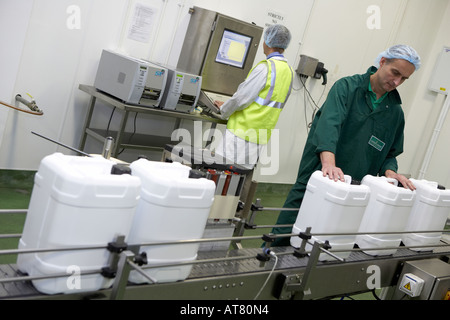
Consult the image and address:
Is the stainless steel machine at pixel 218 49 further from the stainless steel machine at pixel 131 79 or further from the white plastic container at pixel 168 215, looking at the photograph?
the white plastic container at pixel 168 215

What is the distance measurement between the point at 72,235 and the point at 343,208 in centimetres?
95

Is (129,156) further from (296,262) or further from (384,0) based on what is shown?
(384,0)

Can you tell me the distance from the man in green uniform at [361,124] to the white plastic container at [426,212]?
4.3 inches

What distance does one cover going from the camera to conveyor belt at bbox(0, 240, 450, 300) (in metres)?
1.27

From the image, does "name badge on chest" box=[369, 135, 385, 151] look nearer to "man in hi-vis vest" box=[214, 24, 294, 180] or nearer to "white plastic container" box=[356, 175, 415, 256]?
"white plastic container" box=[356, 175, 415, 256]

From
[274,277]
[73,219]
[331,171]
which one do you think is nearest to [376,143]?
[331,171]

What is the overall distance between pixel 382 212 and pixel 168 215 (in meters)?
0.96

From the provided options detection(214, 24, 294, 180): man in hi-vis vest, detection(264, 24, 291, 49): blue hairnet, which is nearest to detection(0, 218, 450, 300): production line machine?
detection(214, 24, 294, 180): man in hi-vis vest

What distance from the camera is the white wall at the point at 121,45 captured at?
3701 mm

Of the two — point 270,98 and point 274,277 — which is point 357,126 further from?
point 270,98

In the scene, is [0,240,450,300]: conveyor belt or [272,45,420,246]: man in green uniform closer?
[0,240,450,300]: conveyor belt

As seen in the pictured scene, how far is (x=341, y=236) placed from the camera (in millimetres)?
1857

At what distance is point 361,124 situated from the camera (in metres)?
2.38

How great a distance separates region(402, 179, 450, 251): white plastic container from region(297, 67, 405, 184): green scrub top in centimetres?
29
